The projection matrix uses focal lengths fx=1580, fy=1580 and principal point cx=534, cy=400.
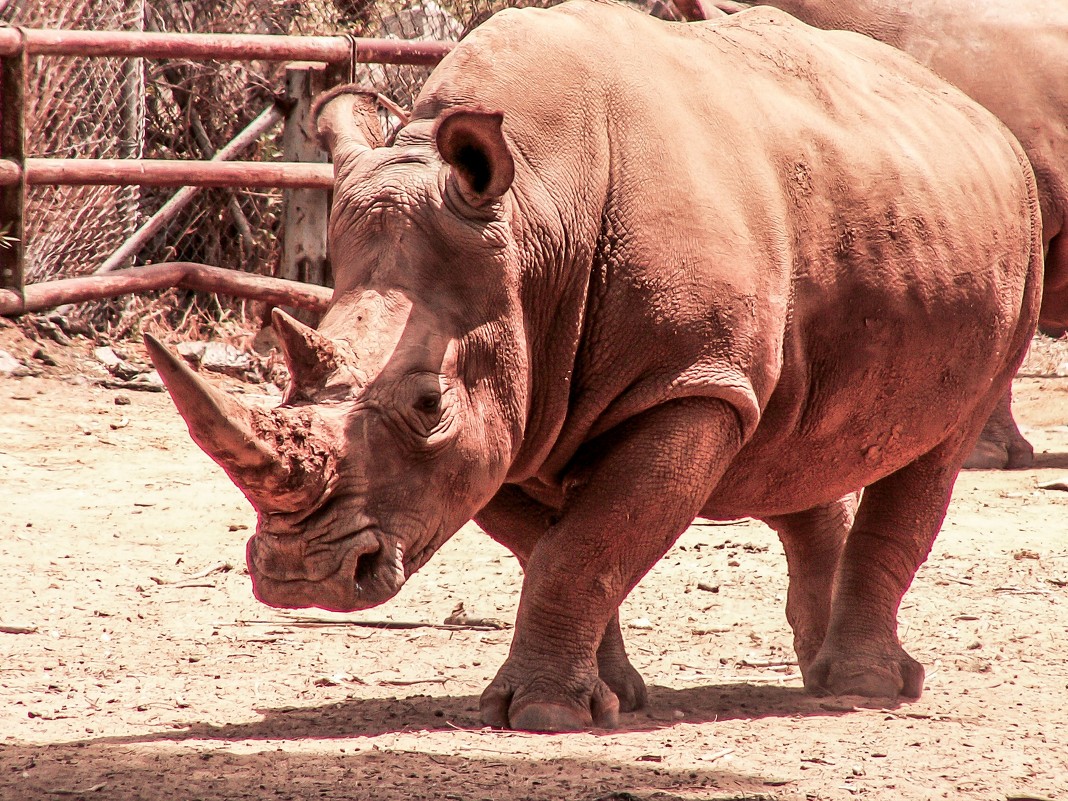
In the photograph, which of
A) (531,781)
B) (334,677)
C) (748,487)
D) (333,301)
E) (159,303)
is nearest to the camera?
(531,781)

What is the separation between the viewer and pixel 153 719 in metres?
4.29

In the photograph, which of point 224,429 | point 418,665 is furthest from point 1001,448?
point 224,429

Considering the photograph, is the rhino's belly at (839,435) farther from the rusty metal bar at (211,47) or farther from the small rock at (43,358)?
the rusty metal bar at (211,47)

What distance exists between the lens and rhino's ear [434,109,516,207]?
3.62 meters

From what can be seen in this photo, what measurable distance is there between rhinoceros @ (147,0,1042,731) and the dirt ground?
35cm

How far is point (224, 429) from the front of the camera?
10.4 feet

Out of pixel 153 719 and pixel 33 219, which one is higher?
pixel 153 719

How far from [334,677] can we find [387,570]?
151cm

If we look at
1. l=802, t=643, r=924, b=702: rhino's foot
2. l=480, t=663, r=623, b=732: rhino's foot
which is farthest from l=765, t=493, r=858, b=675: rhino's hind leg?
l=480, t=663, r=623, b=732: rhino's foot

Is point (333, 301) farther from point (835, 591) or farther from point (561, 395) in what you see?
point (835, 591)

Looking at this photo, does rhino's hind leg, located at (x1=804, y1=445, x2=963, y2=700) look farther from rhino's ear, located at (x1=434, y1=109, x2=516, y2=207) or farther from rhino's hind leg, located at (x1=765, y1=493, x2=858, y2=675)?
rhino's ear, located at (x1=434, y1=109, x2=516, y2=207)

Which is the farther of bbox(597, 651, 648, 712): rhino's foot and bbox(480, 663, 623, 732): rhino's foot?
bbox(597, 651, 648, 712): rhino's foot

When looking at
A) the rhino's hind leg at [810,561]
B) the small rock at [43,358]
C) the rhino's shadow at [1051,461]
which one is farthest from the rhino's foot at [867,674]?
the small rock at [43,358]

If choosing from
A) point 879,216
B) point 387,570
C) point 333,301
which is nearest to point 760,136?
point 879,216
